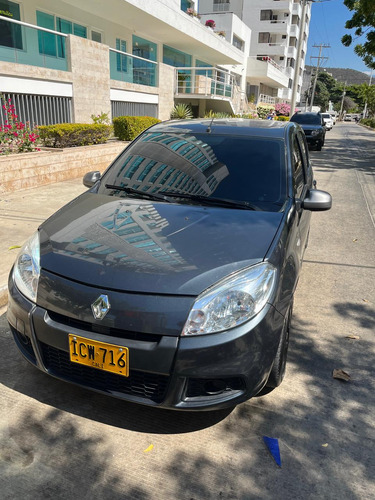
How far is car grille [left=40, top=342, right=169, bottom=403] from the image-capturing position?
2.11 meters

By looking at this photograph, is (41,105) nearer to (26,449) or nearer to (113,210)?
(113,210)

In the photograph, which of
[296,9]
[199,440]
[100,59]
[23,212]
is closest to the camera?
[199,440]

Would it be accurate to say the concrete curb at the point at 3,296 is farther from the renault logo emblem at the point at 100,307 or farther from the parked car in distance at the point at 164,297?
the renault logo emblem at the point at 100,307

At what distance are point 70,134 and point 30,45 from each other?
297cm

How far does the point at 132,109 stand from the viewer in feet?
54.5

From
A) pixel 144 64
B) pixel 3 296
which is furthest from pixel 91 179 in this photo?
pixel 144 64

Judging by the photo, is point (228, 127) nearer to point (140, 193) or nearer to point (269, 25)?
point (140, 193)

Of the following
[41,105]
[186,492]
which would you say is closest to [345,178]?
[41,105]

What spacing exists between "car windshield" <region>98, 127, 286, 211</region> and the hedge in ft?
21.3

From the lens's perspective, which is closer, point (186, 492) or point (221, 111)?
point (186, 492)

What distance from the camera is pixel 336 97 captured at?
111 metres

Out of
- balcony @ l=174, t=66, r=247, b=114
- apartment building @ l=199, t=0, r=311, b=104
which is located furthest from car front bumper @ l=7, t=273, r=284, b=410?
apartment building @ l=199, t=0, r=311, b=104

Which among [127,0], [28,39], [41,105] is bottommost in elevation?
[41,105]

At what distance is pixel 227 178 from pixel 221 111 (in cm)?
2354
